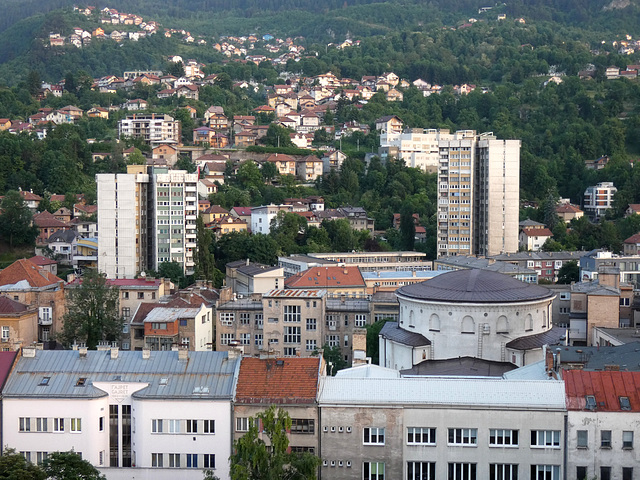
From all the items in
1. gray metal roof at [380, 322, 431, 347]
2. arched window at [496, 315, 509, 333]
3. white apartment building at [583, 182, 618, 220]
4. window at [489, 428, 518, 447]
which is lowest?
window at [489, 428, 518, 447]

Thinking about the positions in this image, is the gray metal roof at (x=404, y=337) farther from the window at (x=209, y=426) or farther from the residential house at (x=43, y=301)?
the residential house at (x=43, y=301)

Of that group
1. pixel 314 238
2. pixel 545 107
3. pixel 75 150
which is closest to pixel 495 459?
pixel 314 238

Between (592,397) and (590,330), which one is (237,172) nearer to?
(590,330)

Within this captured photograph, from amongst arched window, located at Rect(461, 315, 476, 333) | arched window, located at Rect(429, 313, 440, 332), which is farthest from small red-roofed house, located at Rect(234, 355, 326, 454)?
arched window, located at Rect(461, 315, 476, 333)

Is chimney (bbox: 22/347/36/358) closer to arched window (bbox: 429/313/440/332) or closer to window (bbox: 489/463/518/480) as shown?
window (bbox: 489/463/518/480)

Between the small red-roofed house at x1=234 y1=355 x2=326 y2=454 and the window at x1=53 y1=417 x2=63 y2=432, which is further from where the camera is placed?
the window at x1=53 y1=417 x2=63 y2=432

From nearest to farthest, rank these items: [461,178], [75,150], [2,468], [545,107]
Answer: [2,468]
[461,178]
[75,150]
[545,107]

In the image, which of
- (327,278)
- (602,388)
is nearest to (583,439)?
(602,388)
